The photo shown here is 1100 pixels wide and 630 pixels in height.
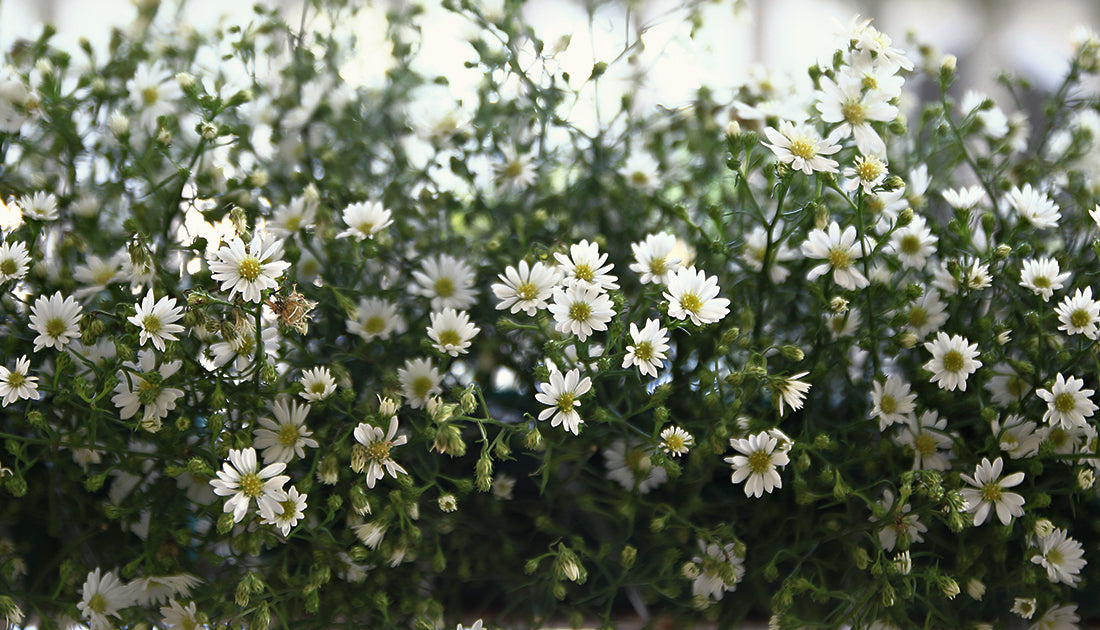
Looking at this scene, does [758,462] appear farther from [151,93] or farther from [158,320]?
[151,93]

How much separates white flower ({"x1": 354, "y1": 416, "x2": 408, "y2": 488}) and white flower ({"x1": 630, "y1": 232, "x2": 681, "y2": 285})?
169mm

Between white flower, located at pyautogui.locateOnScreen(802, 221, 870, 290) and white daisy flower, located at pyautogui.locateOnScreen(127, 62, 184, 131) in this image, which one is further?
white daisy flower, located at pyautogui.locateOnScreen(127, 62, 184, 131)

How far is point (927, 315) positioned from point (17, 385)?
0.53 meters

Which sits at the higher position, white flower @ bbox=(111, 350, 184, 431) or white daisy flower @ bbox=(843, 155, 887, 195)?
white daisy flower @ bbox=(843, 155, 887, 195)

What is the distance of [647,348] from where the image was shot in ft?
1.55

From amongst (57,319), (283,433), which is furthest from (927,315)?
(57,319)

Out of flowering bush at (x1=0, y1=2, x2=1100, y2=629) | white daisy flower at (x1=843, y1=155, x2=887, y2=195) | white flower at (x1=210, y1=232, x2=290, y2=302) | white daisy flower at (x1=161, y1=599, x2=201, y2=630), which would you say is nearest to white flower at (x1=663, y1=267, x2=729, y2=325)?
flowering bush at (x1=0, y1=2, x2=1100, y2=629)

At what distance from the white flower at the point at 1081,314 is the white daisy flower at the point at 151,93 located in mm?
599

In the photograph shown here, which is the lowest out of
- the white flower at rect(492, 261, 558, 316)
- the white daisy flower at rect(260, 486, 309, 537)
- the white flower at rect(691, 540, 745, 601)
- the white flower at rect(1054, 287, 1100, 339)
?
the white flower at rect(691, 540, 745, 601)

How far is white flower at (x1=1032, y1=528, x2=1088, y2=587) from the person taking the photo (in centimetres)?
49

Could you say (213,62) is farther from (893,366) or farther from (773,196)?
(893,366)

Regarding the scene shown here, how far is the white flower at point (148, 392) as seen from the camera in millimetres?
464

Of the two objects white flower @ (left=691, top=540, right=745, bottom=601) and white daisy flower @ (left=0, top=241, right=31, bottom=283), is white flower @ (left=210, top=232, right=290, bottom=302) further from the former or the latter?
white flower @ (left=691, top=540, right=745, bottom=601)

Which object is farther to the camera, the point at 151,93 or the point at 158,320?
the point at 151,93
